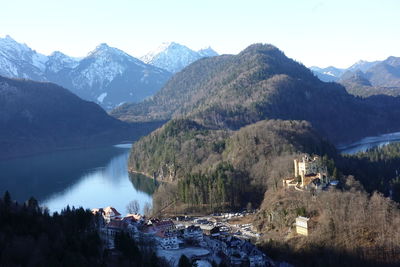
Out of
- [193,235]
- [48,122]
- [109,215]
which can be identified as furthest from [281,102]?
[193,235]

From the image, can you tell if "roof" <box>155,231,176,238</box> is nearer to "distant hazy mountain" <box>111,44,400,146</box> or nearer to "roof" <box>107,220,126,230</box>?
A: "roof" <box>107,220,126,230</box>

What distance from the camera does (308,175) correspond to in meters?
46.3

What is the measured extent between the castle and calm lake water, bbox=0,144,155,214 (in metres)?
19.8

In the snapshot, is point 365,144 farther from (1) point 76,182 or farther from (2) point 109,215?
(2) point 109,215

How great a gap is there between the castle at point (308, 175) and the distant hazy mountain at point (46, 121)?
102 metres

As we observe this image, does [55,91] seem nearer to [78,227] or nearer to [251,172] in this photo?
[251,172]

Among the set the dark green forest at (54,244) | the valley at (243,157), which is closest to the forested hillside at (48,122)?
the valley at (243,157)

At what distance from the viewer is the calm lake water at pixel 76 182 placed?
2660 inches

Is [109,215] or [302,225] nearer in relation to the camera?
[302,225]

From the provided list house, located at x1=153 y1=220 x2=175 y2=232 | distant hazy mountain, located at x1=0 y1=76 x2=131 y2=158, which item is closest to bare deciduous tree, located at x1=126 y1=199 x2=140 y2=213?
house, located at x1=153 y1=220 x2=175 y2=232

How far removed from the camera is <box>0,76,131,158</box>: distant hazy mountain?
15110 centimetres

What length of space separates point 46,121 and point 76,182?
95.3 m

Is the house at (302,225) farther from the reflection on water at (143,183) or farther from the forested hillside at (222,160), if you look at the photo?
the reflection on water at (143,183)

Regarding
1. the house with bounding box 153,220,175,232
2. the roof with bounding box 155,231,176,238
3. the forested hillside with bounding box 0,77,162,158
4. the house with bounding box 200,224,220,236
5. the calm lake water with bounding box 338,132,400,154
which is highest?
the forested hillside with bounding box 0,77,162,158
